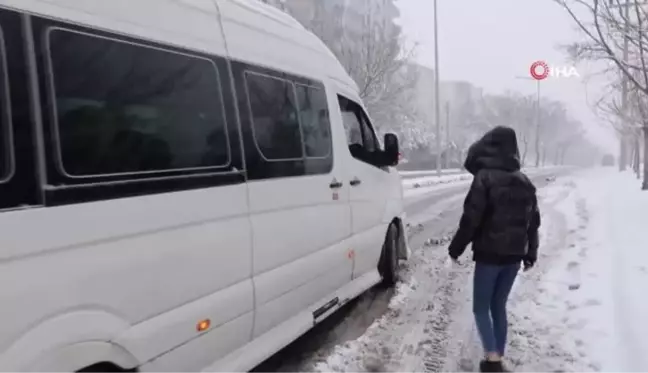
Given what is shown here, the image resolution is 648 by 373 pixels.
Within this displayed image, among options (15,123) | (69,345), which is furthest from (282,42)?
(69,345)

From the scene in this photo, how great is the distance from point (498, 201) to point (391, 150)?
2.30 meters

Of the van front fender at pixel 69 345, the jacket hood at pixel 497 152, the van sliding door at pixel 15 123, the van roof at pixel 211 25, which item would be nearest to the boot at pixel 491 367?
the jacket hood at pixel 497 152

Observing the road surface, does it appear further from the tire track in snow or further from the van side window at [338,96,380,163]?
the van side window at [338,96,380,163]

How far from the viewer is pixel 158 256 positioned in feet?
9.55

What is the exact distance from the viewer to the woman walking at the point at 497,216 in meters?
4.00

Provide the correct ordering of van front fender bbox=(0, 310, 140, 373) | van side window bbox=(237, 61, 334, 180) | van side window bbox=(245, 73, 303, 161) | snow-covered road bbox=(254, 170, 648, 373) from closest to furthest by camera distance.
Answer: van front fender bbox=(0, 310, 140, 373) < van side window bbox=(237, 61, 334, 180) < van side window bbox=(245, 73, 303, 161) < snow-covered road bbox=(254, 170, 648, 373)

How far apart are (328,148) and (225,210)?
1.74 m

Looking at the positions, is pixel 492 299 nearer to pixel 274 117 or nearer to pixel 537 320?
pixel 537 320

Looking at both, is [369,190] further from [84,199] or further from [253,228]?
[84,199]

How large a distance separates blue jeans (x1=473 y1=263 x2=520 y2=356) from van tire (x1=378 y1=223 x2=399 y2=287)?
91.8 inches

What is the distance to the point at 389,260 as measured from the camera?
6754mm

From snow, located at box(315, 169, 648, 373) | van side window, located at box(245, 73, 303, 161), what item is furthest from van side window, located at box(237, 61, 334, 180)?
snow, located at box(315, 169, 648, 373)

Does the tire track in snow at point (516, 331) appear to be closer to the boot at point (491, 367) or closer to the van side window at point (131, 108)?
the boot at point (491, 367)

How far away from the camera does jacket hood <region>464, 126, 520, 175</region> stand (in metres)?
4.01
